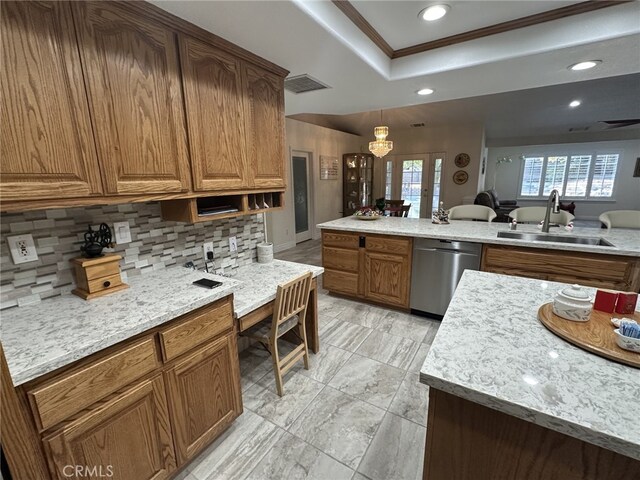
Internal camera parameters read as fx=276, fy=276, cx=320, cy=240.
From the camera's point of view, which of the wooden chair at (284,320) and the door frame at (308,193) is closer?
the wooden chair at (284,320)

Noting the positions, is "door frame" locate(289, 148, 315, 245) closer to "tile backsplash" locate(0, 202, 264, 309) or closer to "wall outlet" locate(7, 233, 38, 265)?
"tile backsplash" locate(0, 202, 264, 309)

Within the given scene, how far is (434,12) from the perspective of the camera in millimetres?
1742

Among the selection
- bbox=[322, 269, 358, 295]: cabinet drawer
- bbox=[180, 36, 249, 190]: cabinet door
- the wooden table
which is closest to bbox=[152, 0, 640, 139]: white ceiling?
bbox=[180, 36, 249, 190]: cabinet door

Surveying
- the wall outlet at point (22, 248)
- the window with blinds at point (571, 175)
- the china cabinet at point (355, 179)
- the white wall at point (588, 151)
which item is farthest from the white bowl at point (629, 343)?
the window with blinds at point (571, 175)

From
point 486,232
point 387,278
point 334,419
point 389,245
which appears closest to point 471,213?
point 486,232

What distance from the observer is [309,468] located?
1.43 meters

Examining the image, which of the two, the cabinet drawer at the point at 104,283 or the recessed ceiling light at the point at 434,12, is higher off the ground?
the recessed ceiling light at the point at 434,12

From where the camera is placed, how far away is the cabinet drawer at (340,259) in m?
3.17

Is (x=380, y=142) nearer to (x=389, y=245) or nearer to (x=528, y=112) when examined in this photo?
(x=389, y=245)

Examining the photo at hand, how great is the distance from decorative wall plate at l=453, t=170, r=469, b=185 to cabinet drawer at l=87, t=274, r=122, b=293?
23.5 ft

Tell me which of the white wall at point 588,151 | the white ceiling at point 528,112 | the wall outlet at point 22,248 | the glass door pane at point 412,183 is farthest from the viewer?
the white wall at point 588,151

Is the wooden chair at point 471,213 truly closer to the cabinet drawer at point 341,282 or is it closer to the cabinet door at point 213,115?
the cabinet drawer at point 341,282

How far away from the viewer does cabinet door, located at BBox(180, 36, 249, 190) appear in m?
1.47

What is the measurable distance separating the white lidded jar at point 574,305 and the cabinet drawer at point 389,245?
5.69 ft
